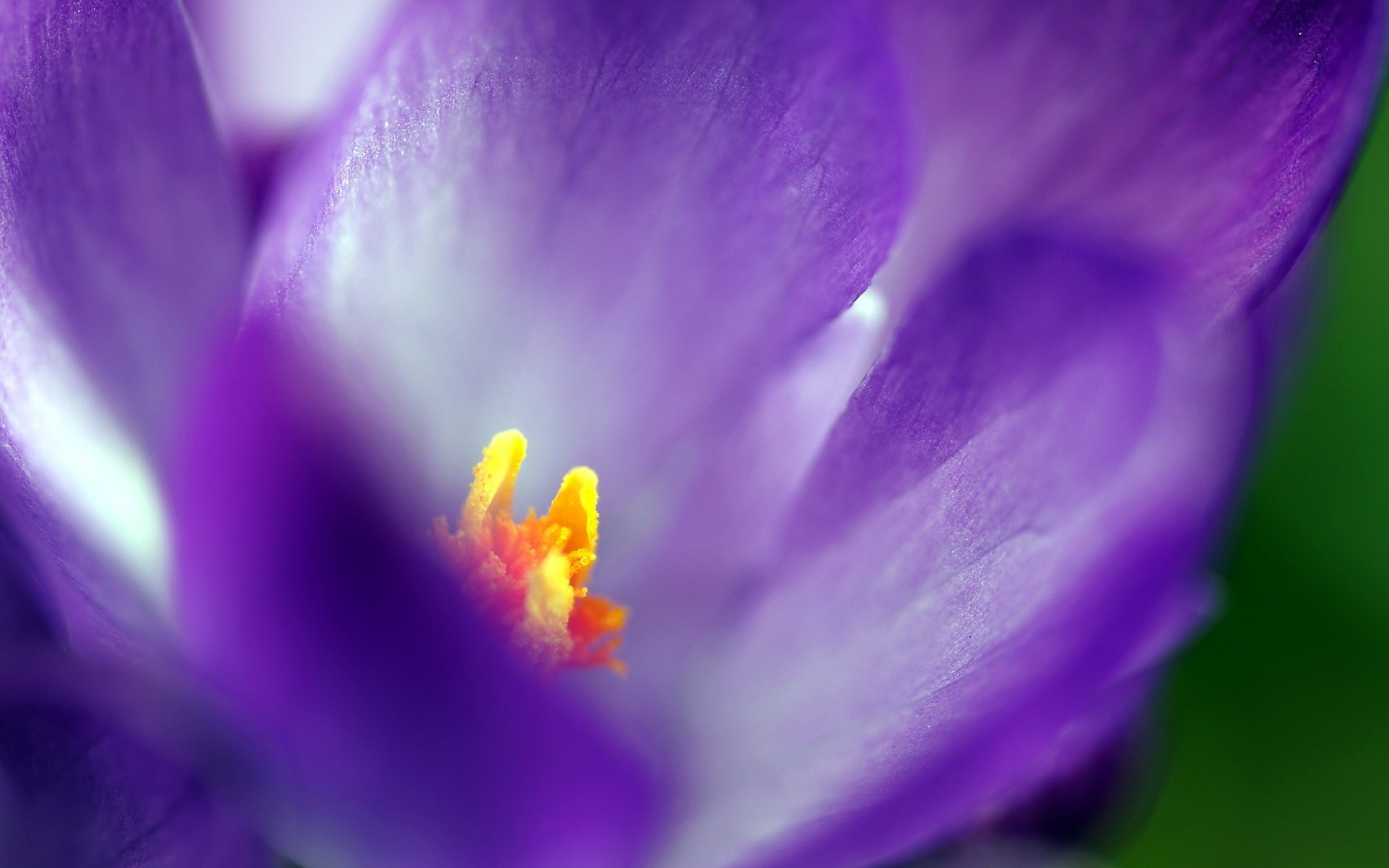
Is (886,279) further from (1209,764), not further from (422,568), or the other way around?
(1209,764)

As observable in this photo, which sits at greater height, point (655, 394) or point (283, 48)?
point (283, 48)

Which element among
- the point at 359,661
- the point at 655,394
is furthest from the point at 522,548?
the point at 359,661

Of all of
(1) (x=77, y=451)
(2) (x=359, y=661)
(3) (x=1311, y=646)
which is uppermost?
(3) (x=1311, y=646)

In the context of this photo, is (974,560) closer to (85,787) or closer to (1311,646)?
(85,787)

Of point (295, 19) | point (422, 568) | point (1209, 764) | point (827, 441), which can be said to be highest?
point (1209, 764)

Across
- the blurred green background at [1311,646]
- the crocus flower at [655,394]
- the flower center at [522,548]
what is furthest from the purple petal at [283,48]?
the blurred green background at [1311,646]

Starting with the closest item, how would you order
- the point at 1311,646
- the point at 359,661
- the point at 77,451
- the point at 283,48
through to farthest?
the point at 359,661, the point at 77,451, the point at 283,48, the point at 1311,646

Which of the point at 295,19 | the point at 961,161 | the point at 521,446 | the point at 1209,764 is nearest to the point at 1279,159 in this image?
the point at 961,161
